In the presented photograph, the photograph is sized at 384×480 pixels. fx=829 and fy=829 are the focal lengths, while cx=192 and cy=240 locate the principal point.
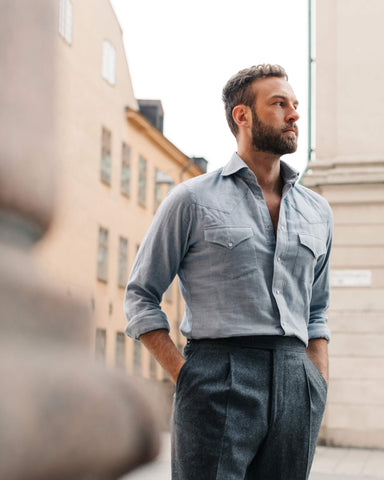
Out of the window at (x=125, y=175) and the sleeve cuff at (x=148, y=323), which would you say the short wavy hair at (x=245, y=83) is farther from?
the window at (x=125, y=175)

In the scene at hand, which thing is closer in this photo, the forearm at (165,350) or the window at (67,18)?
the window at (67,18)

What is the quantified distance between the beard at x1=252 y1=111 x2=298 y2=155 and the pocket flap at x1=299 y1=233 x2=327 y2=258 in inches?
5.8

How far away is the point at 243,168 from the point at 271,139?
7cm

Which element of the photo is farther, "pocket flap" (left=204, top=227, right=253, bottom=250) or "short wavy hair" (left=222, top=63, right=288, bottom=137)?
"short wavy hair" (left=222, top=63, right=288, bottom=137)

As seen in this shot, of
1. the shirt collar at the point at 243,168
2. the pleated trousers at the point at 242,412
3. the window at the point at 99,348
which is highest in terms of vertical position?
the shirt collar at the point at 243,168

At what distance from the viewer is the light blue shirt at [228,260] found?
1.30 meters

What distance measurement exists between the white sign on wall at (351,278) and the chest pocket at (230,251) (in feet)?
21.3

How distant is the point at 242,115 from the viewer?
1.43 m

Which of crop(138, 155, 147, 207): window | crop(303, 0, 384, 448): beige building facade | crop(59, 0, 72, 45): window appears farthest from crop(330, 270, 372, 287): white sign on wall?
crop(59, 0, 72, 45): window

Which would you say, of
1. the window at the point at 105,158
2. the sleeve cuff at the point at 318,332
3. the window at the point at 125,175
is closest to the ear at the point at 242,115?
the window at the point at 105,158

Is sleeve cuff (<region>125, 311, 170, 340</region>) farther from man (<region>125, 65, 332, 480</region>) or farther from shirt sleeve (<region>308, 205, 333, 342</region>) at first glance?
shirt sleeve (<region>308, 205, 333, 342</region>)

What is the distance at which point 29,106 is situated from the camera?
0.79 m

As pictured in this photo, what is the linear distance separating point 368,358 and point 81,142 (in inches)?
265

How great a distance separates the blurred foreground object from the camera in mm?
757
